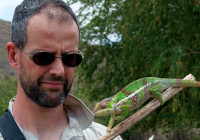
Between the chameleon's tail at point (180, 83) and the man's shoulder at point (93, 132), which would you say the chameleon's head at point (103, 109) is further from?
the chameleon's tail at point (180, 83)

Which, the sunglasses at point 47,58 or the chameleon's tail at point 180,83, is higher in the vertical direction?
the sunglasses at point 47,58

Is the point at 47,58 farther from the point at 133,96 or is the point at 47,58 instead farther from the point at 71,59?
the point at 133,96

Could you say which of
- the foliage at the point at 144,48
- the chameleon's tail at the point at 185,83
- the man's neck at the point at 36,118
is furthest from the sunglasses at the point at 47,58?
the foliage at the point at 144,48

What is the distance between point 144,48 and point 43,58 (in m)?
7.27

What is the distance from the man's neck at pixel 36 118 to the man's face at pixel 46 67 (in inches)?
4.0

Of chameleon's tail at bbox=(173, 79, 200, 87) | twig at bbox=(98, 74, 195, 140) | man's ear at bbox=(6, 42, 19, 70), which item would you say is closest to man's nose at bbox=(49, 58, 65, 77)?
man's ear at bbox=(6, 42, 19, 70)

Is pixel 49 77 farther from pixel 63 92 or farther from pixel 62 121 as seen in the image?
pixel 62 121

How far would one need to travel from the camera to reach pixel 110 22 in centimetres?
1024

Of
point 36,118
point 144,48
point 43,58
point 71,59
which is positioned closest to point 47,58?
point 43,58

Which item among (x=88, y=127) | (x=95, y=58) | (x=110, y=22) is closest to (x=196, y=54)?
(x=110, y=22)

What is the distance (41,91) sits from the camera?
1.77 meters

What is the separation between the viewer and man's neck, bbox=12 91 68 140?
1.91m

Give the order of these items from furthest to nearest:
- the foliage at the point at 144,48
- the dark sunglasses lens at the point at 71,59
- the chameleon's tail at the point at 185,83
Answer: the foliage at the point at 144,48 → the chameleon's tail at the point at 185,83 → the dark sunglasses lens at the point at 71,59

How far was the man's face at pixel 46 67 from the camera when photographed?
174cm
